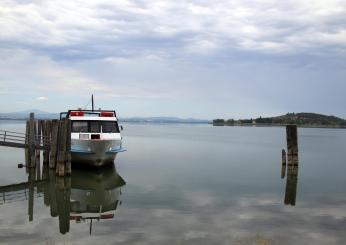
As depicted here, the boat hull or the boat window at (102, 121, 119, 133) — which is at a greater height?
the boat window at (102, 121, 119, 133)

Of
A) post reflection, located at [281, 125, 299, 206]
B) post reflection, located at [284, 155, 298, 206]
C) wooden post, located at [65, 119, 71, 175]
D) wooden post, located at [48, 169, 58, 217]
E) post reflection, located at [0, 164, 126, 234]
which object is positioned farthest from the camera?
post reflection, located at [281, 125, 299, 206]

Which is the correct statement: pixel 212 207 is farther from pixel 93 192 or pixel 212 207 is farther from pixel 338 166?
pixel 338 166

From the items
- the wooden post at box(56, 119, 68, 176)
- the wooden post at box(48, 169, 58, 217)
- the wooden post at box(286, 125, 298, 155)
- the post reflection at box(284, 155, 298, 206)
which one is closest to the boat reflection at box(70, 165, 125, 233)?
the wooden post at box(48, 169, 58, 217)

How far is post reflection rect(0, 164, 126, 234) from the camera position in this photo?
1695 centimetres

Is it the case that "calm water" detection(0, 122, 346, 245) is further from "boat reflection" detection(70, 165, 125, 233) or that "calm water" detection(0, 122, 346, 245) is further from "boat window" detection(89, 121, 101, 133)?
"boat window" detection(89, 121, 101, 133)

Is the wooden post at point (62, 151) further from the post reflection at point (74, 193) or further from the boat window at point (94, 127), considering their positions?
the boat window at point (94, 127)

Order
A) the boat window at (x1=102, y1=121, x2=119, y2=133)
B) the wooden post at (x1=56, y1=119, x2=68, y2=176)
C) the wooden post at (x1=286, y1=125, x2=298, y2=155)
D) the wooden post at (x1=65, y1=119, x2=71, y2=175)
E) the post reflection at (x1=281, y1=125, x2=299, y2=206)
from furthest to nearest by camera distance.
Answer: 1. the wooden post at (x1=286, y1=125, x2=298, y2=155)
2. the boat window at (x1=102, y1=121, x2=119, y2=133)
3. the post reflection at (x1=281, y1=125, x2=299, y2=206)
4. the wooden post at (x1=65, y1=119, x2=71, y2=175)
5. the wooden post at (x1=56, y1=119, x2=68, y2=176)

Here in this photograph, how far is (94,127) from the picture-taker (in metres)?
28.9

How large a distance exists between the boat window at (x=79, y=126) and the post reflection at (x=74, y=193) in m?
2.53

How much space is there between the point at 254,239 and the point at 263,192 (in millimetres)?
9130

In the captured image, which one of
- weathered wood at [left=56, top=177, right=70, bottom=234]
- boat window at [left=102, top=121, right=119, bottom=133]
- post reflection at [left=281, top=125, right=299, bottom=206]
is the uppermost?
boat window at [left=102, top=121, right=119, bottom=133]

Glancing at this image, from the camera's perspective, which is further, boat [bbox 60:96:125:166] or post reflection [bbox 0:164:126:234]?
boat [bbox 60:96:125:166]

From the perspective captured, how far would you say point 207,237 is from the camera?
13.5 m

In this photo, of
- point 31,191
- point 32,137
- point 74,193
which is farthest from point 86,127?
point 74,193
